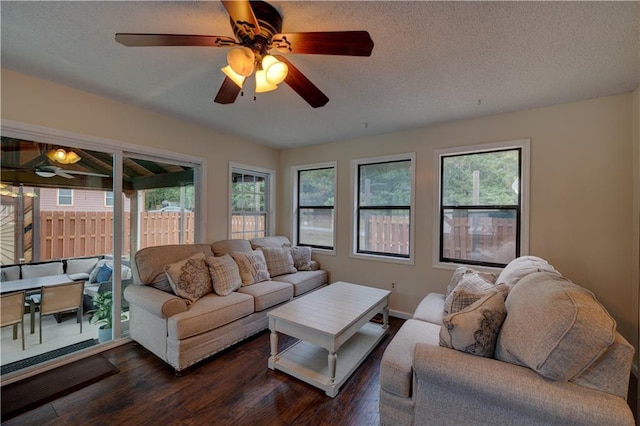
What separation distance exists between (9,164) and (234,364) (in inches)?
102

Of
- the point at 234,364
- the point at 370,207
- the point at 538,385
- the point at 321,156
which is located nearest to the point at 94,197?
the point at 234,364

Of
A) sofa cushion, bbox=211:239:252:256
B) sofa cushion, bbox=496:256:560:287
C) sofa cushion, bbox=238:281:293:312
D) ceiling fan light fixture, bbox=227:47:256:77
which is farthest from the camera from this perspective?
sofa cushion, bbox=211:239:252:256

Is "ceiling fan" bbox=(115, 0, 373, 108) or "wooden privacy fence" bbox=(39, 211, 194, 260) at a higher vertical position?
"ceiling fan" bbox=(115, 0, 373, 108)

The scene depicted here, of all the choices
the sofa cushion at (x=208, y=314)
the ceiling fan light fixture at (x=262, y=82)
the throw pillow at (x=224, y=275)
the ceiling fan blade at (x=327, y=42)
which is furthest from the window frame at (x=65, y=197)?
the ceiling fan blade at (x=327, y=42)

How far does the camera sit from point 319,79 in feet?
7.41

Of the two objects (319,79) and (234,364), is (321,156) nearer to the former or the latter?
(319,79)

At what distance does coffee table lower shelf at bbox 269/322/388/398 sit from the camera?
2.10 m

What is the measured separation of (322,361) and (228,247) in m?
1.90

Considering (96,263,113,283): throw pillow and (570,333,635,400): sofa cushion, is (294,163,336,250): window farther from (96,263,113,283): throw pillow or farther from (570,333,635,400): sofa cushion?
(570,333,635,400): sofa cushion

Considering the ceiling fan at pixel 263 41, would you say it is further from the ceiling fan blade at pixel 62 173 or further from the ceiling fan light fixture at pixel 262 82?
the ceiling fan blade at pixel 62 173

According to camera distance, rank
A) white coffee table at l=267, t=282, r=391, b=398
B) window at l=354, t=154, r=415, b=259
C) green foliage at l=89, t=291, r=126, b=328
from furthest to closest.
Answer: window at l=354, t=154, r=415, b=259 < green foliage at l=89, t=291, r=126, b=328 < white coffee table at l=267, t=282, r=391, b=398

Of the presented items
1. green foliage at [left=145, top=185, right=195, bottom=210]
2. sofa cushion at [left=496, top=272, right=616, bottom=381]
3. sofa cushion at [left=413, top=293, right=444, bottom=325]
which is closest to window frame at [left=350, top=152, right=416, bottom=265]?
sofa cushion at [left=413, top=293, right=444, bottom=325]

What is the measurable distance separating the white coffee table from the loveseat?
0.52 meters

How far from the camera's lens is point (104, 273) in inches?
108
